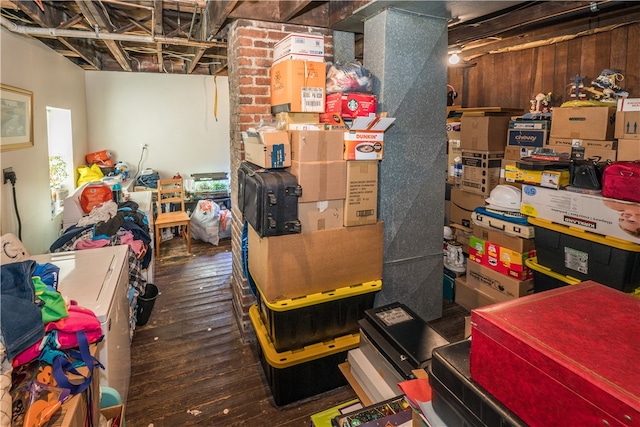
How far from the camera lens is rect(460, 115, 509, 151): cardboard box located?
144 inches

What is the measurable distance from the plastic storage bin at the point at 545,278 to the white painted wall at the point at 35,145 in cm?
403

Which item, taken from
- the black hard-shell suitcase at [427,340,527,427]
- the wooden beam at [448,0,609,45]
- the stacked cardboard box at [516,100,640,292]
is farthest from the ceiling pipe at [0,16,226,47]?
the black hard-shell suitcase at [427,340,527,427]

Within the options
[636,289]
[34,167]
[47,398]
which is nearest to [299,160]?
[47,398]

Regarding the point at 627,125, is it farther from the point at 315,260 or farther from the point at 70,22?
the point at 70,22

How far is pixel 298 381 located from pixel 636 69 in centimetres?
353

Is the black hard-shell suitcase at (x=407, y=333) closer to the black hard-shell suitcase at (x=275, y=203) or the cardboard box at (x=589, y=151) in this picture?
the black hard-shell suitcase at (x=275, y=203)

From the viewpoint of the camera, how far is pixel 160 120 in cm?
607

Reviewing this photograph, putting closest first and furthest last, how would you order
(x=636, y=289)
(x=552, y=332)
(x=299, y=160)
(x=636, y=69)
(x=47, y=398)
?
(x=552, y=332)
(x=47, y=398)
(x=299, y=160)
(x=636, y=289)
(x=636, y=69)

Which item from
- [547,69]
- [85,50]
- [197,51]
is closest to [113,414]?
[197,51]

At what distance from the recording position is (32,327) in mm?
1090

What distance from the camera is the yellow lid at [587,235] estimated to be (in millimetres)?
2191

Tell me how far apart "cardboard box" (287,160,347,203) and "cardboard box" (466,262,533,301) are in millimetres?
1649

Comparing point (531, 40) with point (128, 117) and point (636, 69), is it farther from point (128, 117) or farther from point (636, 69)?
point (128, 117)

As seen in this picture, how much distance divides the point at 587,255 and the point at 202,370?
8.64 ft
